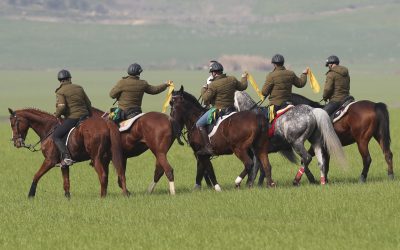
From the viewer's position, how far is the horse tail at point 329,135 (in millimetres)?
18812

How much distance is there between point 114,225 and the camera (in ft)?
49.0

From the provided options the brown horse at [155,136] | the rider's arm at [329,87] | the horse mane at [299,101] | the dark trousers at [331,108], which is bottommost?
the brown horse at [155,136]

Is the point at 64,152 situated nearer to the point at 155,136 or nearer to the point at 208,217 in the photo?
the point at 155,136

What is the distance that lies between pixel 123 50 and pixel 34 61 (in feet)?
53.6

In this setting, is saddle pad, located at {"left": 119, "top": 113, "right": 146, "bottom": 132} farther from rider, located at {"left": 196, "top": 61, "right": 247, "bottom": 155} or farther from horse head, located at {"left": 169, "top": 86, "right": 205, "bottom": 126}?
rider, located at {"left": 196, "top": 61, "right": 247, "bottom": 155}

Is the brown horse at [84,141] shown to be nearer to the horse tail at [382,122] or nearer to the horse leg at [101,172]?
the horse leg at [101,172]

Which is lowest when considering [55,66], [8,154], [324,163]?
[55,66]

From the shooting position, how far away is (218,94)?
1923 cm

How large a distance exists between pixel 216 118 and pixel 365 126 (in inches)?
116

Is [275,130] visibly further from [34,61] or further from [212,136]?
[34,61]

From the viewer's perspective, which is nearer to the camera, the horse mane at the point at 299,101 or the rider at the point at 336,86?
the horse mane at the point at 299,101

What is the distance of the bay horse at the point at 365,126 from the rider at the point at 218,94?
1.38 meters

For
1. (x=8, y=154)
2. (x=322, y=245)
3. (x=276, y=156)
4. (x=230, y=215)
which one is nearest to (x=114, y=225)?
(x=230, y=215)

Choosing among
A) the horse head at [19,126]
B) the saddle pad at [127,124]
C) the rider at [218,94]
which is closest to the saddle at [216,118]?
the rider at [218,94]
